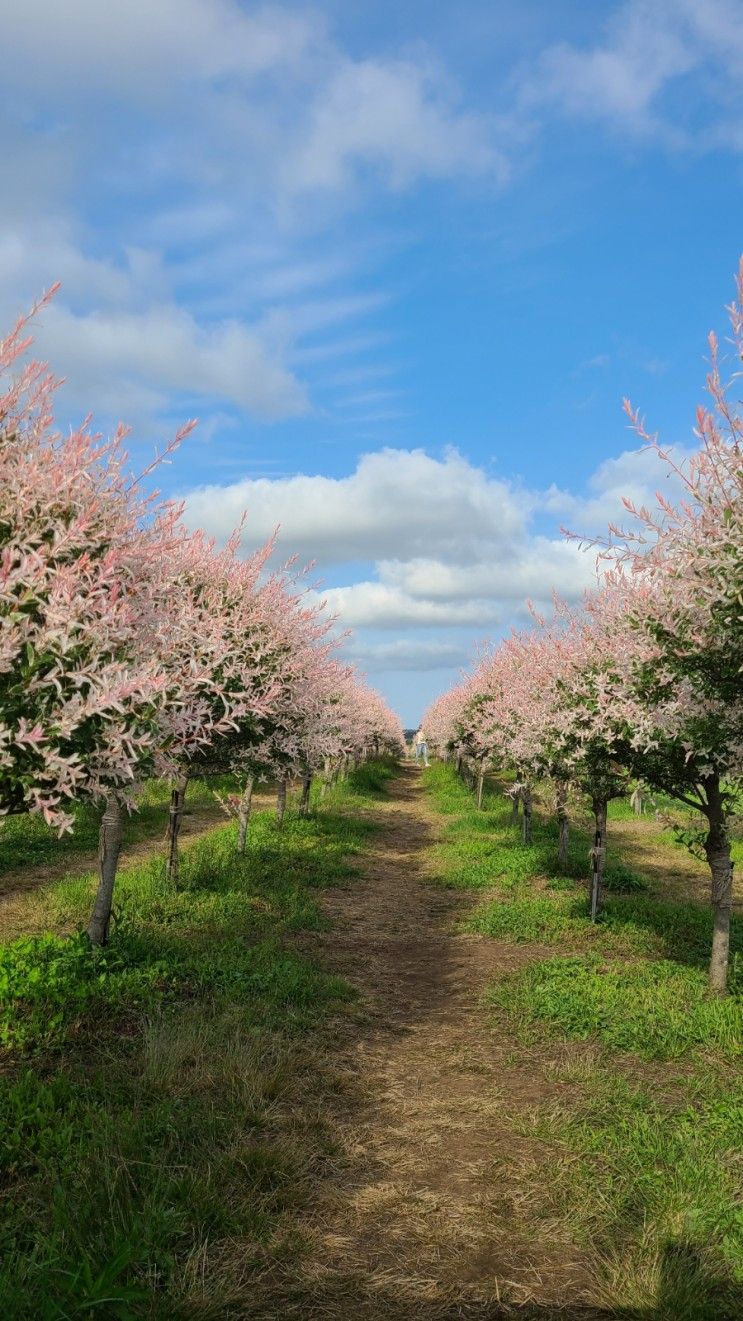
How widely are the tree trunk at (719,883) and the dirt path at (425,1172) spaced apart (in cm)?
304

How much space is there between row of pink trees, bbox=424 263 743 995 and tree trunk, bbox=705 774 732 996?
0.06ft

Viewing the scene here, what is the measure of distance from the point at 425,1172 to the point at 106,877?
19.9 ft

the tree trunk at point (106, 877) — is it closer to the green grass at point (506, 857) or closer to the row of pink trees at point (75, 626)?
the row of pink trees at point (75, 626)

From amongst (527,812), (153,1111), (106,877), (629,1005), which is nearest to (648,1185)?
(153,1111)

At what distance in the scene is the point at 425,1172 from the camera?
244 inches

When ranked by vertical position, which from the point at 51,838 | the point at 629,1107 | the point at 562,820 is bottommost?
the point at 51,838

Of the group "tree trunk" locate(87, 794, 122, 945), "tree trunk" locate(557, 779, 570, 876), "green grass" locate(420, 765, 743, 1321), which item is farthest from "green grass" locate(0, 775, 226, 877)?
"green grass" locate(420, 765, 743, 1321)

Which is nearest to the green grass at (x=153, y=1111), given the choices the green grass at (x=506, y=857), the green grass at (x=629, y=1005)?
the green grass at (x=629, y=1005)

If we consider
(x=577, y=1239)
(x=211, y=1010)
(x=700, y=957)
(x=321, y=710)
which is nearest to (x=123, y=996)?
(x=211, y=1010)

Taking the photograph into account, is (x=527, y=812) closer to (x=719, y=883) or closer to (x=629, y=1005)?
(x=719, y=883)

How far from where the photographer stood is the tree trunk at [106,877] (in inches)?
420

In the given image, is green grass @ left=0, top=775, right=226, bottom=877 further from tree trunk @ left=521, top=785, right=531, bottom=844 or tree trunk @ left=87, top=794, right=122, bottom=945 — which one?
tree trunk @ left=521, top=785, right=531, bottom=844

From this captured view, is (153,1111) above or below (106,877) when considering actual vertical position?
below

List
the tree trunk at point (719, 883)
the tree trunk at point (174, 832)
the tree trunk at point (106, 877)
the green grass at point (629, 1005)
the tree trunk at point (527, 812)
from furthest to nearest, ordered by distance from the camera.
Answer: the tree trunk at point (527, 812) < the tree trunk at point (174, 832) < the tree trunk at point (106, 877) < the tree trunk at point (719, 883) < the green grass at point (629, 1005)
